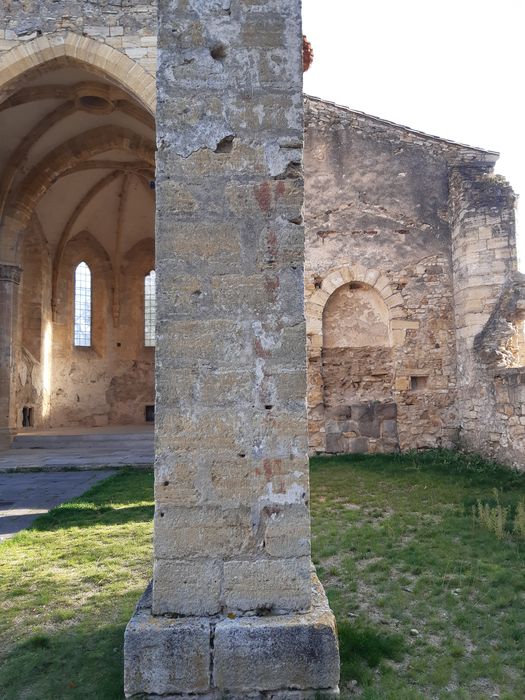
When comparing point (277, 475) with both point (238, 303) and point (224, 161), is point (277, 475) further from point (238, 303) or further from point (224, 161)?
point (224, 161)

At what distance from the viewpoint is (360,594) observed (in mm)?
3844

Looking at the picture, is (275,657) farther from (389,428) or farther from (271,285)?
(389,428)

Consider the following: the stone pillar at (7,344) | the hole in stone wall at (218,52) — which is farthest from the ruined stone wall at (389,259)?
the hole in stone wall at (218,52)

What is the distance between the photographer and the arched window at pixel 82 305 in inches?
727

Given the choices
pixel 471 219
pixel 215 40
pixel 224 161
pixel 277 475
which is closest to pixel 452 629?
pixel 277 475

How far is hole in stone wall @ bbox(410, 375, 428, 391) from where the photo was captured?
11.0 meters

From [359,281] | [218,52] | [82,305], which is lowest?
[218,52]

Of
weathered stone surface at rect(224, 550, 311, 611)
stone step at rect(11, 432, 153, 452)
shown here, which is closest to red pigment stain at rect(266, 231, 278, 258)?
weathered stone surface at rect(224, 550, 311, 611)

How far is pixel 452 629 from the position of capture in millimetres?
3279

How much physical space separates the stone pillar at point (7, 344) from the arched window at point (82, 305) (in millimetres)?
5359

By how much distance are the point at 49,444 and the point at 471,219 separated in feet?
33.2

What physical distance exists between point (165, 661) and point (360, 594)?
74.8 inches

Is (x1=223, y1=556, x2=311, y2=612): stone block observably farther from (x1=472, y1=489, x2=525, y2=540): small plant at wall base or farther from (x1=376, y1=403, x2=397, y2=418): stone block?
(x1=376, y1=403, x2=397, y2=418): stone block

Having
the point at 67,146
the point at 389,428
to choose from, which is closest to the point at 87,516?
the point at 389,428
